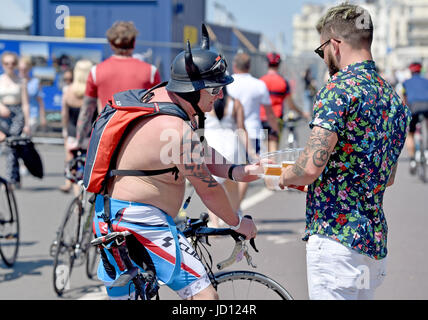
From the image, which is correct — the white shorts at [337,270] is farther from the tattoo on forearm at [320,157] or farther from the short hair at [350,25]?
the short hair at [350,25]

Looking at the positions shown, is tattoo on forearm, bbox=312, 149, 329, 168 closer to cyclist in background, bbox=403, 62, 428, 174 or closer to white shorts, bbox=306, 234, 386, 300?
white shorts, bbox=306, 234, 386, 300

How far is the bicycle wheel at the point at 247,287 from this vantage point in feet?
11.9

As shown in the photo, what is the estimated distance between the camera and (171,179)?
3.32 m

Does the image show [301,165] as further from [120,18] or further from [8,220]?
[120,18]

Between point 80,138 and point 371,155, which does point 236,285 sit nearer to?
point 371,155

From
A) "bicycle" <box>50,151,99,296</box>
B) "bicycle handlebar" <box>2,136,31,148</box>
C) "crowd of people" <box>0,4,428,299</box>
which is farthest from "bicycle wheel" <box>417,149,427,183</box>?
"crowd of people" <box>0,4,428,299</box>

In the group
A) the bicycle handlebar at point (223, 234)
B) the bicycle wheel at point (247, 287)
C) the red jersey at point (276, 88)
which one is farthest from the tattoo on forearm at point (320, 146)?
the red jersey at point (276, 88)

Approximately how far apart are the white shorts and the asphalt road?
1.30 metres

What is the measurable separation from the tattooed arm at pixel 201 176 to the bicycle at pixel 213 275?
17cm

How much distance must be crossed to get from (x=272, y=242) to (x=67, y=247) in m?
2.47

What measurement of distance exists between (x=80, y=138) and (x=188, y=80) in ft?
10.1

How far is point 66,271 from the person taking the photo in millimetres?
5676

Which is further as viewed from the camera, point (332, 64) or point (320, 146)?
point (332, 64)

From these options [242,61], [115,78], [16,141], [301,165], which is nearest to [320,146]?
[301,165]
